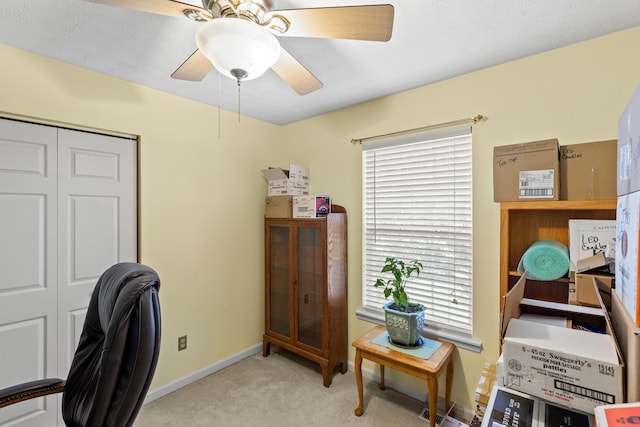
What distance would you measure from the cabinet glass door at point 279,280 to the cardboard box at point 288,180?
38cm

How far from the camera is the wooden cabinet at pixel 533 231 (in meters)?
1.63

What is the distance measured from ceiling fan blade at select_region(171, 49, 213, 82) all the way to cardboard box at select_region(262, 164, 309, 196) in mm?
1383

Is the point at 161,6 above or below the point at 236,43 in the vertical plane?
above

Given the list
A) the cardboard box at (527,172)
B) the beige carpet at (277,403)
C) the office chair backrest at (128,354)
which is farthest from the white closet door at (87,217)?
the cardboard box at (527,172)

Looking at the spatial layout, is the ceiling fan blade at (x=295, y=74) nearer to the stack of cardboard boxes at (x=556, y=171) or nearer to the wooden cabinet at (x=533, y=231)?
the stack of cardboard boxes at (x=556, y=171)

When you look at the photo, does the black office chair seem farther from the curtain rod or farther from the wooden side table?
the curtain rod

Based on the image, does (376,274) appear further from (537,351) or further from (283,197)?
(537,351)

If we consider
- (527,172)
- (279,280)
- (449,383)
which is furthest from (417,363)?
(279,280)

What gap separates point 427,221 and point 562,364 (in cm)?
145

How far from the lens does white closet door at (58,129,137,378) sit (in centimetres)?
200

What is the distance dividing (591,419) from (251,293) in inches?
107

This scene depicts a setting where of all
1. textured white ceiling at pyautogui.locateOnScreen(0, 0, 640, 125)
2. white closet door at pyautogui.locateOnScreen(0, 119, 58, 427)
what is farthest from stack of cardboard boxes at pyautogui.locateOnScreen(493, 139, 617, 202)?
white closet door at pyautogui.locateOnScreen(0, 119, 58, 427)

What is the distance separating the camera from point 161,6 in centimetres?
108

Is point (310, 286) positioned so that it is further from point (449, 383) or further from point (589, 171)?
point (589, 171)
